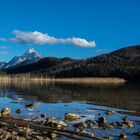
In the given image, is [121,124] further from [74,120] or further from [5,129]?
[5,129]

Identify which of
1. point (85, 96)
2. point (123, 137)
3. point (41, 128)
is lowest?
point (123, 137)

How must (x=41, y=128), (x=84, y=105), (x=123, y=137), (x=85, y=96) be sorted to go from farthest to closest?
1. (x=85, y=96)
2. (x=84, y=105)
3. (x=123, y=137)
4. (x=41, y=128)

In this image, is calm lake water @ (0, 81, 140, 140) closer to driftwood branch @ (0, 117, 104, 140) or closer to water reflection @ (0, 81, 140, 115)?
water reflection @ (0, 81, 140, 115)

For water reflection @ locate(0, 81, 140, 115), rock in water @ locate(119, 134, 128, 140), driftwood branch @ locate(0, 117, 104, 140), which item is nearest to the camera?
driftwood branch @ locate(0, 117, 104, 140)

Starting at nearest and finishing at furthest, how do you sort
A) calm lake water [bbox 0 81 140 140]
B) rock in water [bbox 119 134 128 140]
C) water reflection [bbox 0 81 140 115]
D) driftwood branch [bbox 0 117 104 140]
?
driftwood branch [bbox 0 117 104 140] < rock in water [bbox 119 134 128 140] < calm lake water [bbox 0 81 140 140] < water reflection [bbox 0 81 140 115]

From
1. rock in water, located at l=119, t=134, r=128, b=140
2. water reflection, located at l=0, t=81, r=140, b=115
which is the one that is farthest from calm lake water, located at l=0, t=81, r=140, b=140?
rock in water, located at l=119, t=134, r=128, b=140

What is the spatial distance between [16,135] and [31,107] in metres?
24.2

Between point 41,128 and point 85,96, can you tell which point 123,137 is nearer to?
point 41,128

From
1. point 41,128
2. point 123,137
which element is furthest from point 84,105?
point 41,128

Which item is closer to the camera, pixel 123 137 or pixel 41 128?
pixel 41 128

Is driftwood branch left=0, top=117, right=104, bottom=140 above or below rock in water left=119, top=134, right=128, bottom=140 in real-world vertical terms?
above

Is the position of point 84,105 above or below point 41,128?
below

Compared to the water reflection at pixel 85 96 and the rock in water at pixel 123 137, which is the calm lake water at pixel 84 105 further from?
the rock in water at pixel 123 137

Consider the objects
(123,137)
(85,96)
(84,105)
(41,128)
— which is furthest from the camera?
(85,96)
